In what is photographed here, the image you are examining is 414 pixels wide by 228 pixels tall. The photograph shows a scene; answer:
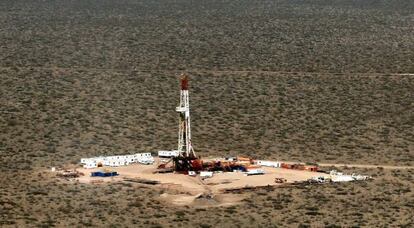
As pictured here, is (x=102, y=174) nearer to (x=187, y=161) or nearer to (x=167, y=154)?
(x=187, y=161)

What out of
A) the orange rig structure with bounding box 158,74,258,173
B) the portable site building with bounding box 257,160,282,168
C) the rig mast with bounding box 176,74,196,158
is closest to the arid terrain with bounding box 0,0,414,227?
the portable site building with bounding box 257,160,282,168

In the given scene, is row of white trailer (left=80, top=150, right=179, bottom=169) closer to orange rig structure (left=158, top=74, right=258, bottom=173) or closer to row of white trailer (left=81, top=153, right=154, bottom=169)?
row of white trailer (left=81, top=153, right=154, bottom=169)

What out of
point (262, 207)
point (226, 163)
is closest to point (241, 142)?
point (226, 163)

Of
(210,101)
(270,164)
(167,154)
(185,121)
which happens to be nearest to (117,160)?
(167,154)

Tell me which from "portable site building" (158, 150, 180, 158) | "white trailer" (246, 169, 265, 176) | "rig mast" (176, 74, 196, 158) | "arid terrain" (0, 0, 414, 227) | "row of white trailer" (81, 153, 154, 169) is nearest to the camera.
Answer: "arid terrain" (0, 0, 414, 227)

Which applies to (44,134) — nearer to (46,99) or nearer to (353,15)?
(46,99)
